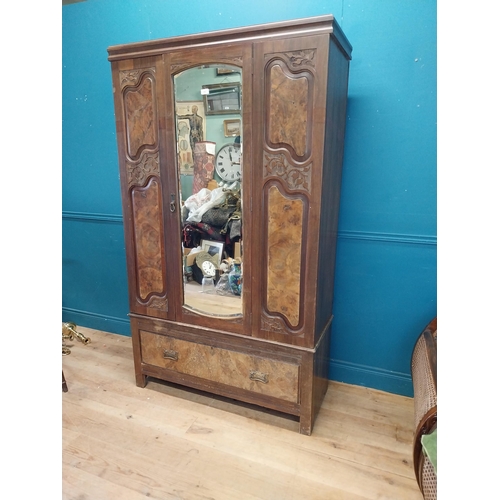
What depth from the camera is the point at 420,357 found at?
1.61 m

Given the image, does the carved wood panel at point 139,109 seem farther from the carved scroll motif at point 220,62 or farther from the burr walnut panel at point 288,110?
the burr walnut panel at point 288,110

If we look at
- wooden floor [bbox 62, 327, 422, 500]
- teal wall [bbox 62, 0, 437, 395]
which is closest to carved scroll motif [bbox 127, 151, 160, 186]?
teal wall [bbox 62, 0, 437, 395]

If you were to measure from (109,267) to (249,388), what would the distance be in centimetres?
143

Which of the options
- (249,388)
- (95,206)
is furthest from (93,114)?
(249,388)

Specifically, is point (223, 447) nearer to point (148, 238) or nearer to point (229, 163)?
point (148, 238)

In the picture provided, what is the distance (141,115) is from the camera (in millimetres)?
1630

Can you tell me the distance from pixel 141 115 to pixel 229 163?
0.49 m

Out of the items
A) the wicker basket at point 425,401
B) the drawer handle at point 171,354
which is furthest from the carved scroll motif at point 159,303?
the wicker basket at point 425,401

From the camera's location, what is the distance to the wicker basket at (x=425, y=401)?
1.11 meters

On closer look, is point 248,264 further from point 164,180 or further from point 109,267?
point 109,267

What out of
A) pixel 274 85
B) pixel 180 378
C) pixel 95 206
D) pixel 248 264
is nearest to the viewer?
pixel 274 85

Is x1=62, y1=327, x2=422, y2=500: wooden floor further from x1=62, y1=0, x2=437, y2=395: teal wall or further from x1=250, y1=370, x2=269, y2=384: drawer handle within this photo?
x1=62, y1=0, x2=437, y2=395: teal wall

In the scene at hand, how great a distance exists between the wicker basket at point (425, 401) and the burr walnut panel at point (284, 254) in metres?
0.56

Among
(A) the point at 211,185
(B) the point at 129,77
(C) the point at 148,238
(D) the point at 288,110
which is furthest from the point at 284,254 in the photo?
(B) the point at 129,77
